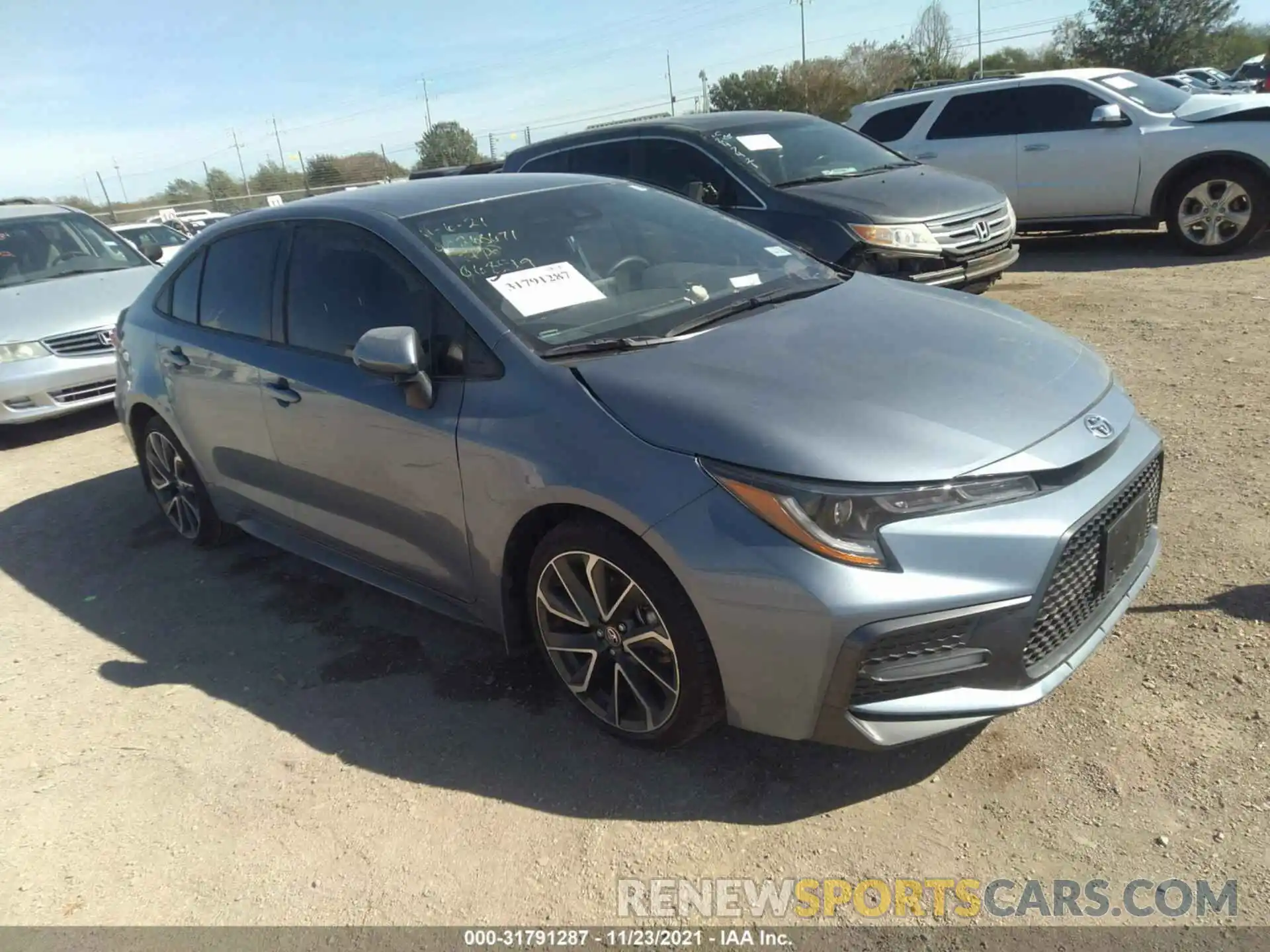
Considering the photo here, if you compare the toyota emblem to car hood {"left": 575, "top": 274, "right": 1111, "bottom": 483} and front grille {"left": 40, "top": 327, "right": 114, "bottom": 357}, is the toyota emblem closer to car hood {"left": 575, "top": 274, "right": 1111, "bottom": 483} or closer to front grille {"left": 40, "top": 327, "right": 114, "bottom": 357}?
car hood {"left": 575, "top": 274, "right": 1111, "bottom": 483}

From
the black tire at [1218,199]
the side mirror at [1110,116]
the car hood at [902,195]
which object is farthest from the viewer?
the side mirror at [1110,116]

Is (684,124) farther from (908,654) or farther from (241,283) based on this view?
(908,654)

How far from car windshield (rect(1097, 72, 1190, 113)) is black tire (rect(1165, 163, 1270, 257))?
2.81 ft

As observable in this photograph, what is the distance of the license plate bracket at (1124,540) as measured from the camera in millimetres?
2590

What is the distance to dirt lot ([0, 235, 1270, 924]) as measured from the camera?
2.47 metres

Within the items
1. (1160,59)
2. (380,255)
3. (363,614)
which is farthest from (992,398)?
(1160,59)

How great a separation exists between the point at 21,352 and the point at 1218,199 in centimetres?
1018

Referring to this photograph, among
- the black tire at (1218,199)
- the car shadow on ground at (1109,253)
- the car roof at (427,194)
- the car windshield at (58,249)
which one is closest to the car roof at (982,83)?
the black tire at (1218,199)

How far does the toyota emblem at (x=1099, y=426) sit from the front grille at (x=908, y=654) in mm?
725

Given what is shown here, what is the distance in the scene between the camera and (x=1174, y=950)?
208cm

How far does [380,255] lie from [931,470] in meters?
2.10

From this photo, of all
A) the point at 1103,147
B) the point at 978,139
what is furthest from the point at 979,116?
the point at 1103,147

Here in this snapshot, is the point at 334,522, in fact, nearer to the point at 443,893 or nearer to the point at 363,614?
the point at 363,614

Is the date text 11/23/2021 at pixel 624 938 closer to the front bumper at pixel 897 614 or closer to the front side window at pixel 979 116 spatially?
the front bumper at pixel 897 614
